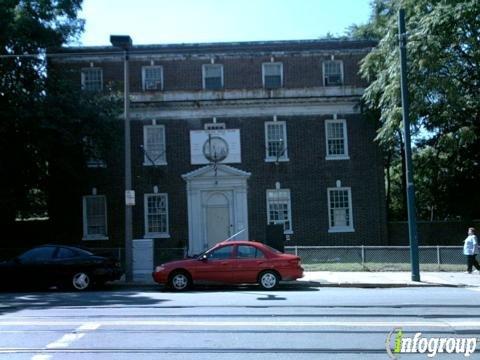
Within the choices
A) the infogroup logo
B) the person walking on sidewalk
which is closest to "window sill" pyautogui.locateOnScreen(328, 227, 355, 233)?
the person walking on sidewalk

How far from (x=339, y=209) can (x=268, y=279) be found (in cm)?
1210

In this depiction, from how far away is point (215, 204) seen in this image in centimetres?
2722

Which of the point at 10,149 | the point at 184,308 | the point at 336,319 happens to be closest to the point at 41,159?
the point at 10,149

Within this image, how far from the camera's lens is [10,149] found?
76.1ft

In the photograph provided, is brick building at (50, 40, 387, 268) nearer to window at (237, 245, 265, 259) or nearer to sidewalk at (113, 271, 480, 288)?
sidewalk at (113, 271, 480, 288)

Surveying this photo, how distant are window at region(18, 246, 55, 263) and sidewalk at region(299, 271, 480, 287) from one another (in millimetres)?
7805

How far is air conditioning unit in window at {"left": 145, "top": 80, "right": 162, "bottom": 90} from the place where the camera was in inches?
1119

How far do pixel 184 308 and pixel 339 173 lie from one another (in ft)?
55.4

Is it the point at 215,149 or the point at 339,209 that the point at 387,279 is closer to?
the point at 339,209

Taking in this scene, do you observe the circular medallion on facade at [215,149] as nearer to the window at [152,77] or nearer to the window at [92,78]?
the window at [152,77]

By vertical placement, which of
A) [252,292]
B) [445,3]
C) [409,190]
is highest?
[445,3]

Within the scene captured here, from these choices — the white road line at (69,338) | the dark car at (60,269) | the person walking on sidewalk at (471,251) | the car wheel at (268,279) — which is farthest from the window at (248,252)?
the person walking on sidewalk at (471,251)

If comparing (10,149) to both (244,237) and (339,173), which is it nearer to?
(244,237)

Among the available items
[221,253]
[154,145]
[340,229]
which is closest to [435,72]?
[340,229]
